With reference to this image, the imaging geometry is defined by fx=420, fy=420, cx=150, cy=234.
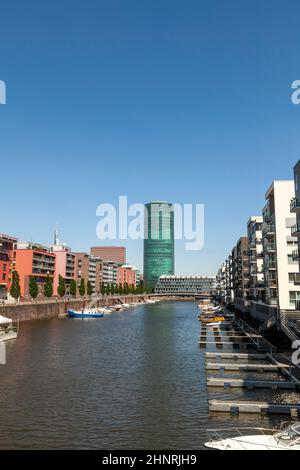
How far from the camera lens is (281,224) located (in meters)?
82.2

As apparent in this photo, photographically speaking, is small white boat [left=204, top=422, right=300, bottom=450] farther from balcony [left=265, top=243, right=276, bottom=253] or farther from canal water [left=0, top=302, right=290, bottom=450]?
balcony [left=265, top=243, right=276, bottom=253]

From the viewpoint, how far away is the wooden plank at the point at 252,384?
128 feet

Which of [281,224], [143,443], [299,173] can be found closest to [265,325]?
[281,224]

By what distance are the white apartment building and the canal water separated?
967 inches

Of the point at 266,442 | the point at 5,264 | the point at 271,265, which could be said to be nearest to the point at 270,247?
the point at 271,265

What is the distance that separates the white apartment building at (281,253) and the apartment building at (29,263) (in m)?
99.5

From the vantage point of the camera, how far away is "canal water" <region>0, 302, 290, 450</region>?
2777cm

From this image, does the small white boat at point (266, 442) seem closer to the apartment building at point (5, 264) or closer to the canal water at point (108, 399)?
the canal water at point (108, 399)

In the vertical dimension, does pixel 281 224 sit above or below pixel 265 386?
above

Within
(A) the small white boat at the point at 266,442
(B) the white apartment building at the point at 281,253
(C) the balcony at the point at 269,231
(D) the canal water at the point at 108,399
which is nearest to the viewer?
(A) the small white boat at the point at 266,442

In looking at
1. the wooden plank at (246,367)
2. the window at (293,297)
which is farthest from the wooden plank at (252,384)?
the window at (293,297)
